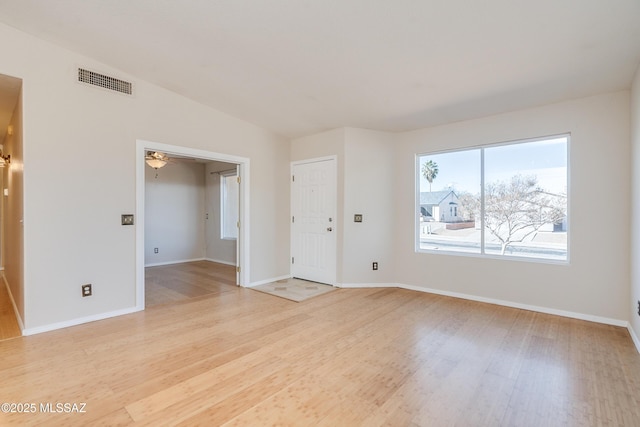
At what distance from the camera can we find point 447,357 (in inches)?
98.4

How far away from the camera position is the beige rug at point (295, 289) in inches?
170

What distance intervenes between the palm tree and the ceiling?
89cm

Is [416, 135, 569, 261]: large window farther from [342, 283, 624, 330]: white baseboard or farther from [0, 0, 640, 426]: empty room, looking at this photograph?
[342, 283, 624, 330]: white baseboard

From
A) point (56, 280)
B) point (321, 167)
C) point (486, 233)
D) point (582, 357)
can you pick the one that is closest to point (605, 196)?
point (486, 233)

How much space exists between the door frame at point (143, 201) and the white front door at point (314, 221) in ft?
3.09

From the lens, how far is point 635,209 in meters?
2.88

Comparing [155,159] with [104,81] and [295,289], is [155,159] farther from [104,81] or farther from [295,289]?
[295,289]

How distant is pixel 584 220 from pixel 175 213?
24.2ft

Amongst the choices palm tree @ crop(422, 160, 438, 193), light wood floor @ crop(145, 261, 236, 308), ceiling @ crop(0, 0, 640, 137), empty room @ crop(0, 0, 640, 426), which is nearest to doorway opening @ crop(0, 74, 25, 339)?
empty room @ crop(0, 0, 640, 426)

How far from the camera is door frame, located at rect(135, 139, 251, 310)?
3.62m

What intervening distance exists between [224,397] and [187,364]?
598 mm

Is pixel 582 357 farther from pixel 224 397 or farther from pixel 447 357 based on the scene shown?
pixel 224 397

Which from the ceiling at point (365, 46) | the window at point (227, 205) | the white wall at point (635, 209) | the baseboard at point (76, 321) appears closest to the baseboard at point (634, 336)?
the white wall at point (635, 209)

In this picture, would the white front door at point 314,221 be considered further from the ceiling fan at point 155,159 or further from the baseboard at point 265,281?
the ceiling fan at point 155,159
